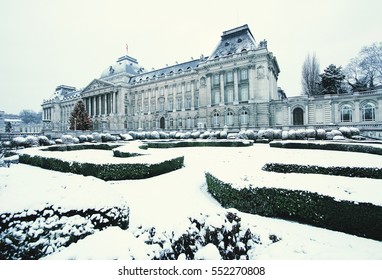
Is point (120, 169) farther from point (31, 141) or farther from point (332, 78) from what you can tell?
point (332, 78)

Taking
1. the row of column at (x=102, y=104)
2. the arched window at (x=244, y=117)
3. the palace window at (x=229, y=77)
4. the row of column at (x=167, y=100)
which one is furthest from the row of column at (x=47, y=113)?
the arched window at (x=244, y=117)

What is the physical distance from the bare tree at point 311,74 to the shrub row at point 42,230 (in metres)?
48.6

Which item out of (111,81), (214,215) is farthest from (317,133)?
(111,81)

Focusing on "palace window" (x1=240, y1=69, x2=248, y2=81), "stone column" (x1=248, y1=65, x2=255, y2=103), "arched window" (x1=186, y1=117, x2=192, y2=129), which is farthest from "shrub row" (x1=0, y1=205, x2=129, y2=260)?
"arched window" (x1=186, y1=117, x2=192, y2=129)

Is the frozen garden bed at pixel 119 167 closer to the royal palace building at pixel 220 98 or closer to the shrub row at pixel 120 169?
the shrub row at pixel 120 169

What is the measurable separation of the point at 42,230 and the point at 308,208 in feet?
15.7

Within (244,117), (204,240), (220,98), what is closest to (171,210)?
(204,240)

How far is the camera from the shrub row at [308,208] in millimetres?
3684

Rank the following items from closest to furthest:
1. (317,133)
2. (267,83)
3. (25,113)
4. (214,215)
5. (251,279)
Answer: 1. (251,279)
2. (214,215)
3. (317,133)
4. (267,83)
5. (25,113)

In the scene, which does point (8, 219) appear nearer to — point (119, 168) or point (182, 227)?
point (182, 227)

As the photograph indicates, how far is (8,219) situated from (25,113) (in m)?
106

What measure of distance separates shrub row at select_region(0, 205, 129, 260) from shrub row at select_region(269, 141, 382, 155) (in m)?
12.8

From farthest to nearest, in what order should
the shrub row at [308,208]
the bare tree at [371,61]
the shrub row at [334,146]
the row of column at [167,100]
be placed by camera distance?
the row of column at [167,100], the bare tree at [371,61], the shrub row at [334,146], the shrub row at [308,208]

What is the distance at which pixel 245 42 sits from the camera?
37062 millimetres
